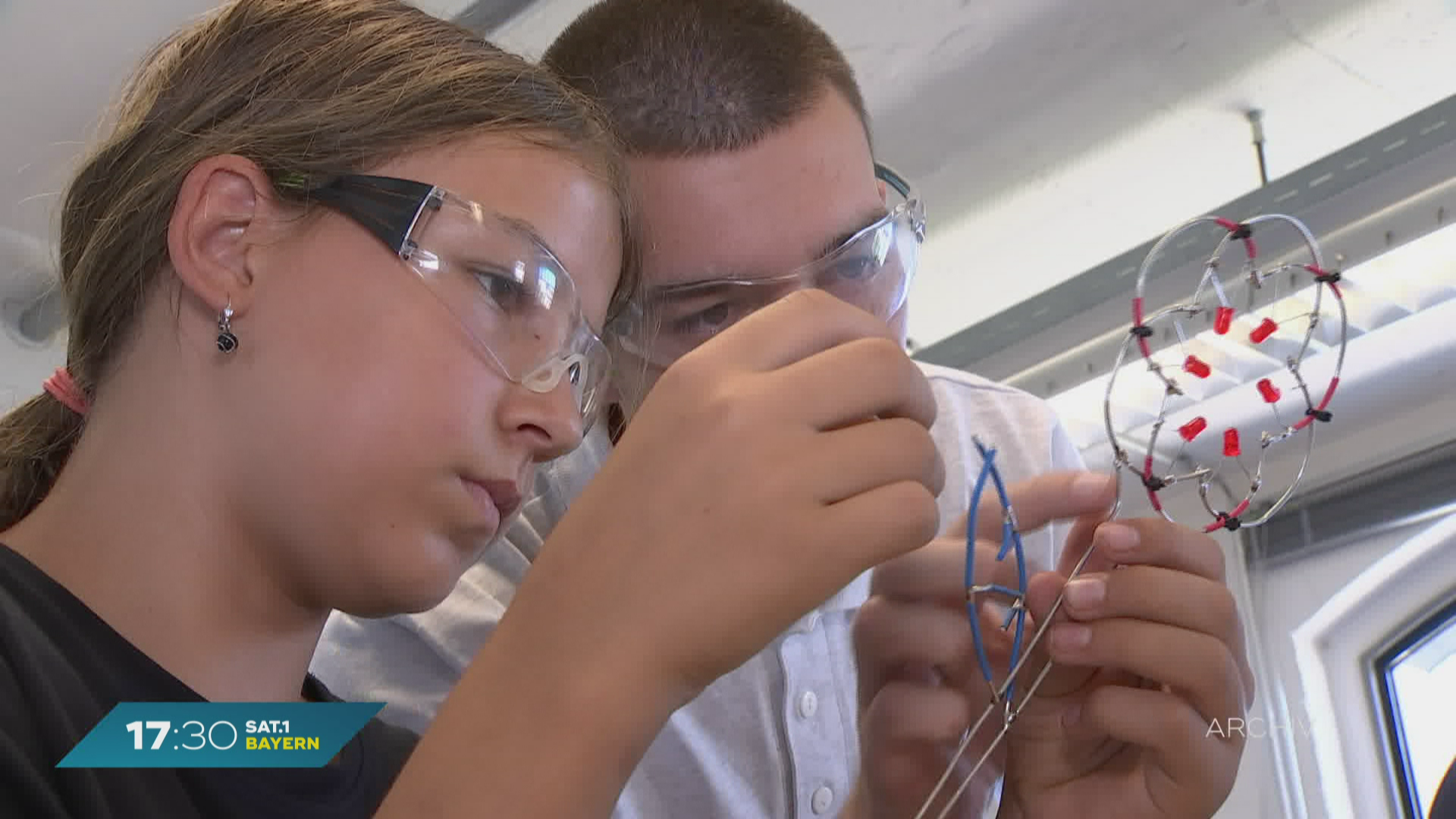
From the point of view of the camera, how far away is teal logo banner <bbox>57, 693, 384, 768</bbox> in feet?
2.75

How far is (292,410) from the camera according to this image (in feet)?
2.98

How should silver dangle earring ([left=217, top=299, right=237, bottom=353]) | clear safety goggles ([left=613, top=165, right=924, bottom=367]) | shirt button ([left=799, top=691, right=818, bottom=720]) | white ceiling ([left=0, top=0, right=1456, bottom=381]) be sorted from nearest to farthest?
1. silver dangle earring ([left=217, top=299, right=237, bottom=353])
2. clear safety goggles ([left=613, top=165, right=924, bottom=367])
3. shirt button ([left=799, top=691, right=818, bottom=720])
4. white ceiling ([left=0, top=0, right=1456, bottom=381])

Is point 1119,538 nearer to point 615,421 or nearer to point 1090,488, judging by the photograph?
point 1090,488

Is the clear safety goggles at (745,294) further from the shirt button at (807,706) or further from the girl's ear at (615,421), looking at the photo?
the shirt button at (807,706)

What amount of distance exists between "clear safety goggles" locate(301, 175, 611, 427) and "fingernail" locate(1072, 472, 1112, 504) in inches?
16.8

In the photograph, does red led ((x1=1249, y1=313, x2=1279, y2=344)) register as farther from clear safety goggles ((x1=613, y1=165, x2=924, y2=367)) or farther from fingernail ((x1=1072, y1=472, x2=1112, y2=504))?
clear safety goggles ((x1=613, y1=165, x2=924, y2=367))

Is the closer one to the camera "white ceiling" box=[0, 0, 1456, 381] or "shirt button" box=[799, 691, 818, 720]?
"shirt button" box=[799, 691, 818, 720]

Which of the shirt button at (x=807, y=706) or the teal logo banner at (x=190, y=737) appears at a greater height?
the shirt button at (x=807, y=706)

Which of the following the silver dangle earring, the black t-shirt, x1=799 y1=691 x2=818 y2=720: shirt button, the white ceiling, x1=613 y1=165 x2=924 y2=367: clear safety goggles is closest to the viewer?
the black t-shirt

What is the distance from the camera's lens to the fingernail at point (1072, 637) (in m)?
0.96

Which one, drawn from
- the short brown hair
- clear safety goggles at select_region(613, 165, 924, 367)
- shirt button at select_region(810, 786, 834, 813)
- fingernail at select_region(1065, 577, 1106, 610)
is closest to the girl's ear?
clear safety goggles at select_region(613, 165, 924, 367)

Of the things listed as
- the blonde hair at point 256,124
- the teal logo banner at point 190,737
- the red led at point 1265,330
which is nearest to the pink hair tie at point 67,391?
the blonde hair at point 256,124

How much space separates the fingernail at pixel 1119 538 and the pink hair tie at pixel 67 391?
840mm

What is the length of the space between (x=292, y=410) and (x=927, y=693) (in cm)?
53
